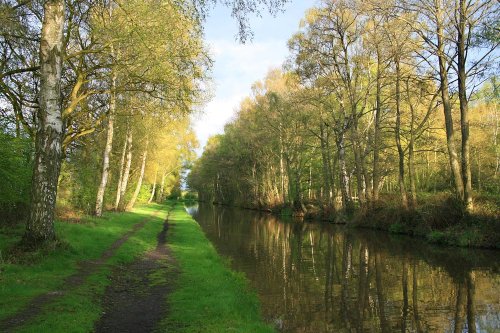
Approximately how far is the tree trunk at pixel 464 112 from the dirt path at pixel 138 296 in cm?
1570

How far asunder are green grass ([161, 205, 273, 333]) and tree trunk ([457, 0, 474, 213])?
46.4 feet

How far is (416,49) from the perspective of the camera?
80.0 feet

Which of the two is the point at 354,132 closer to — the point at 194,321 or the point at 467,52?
the point at 467,52

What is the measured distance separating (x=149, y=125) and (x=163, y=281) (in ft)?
75.9

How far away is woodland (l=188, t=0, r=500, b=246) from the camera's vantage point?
2186 cm

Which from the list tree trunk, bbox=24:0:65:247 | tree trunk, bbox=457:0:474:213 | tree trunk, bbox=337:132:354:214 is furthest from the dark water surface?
tree trunk, bbox=337:132:354:214

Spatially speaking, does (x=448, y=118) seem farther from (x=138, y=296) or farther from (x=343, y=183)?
(x=138, y=296)

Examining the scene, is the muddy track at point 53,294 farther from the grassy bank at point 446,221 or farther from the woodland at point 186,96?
the grassy bank at point 446,221

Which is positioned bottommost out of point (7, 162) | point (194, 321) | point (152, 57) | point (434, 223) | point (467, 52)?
point (194, 321)

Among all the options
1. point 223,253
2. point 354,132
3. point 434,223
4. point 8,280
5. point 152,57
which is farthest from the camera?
point 354,132

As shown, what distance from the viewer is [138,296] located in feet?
33.5

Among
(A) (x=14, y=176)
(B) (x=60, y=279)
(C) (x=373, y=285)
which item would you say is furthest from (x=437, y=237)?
(A) (x=14, y=176)

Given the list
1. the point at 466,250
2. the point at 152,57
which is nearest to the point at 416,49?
the point at 466,250

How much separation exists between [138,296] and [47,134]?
230 inches
